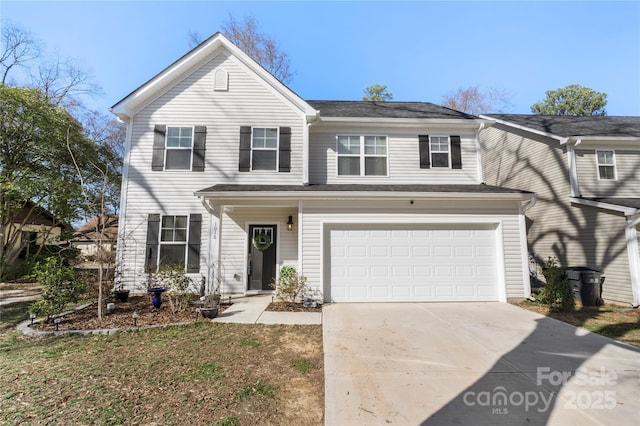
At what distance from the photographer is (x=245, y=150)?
9.22m

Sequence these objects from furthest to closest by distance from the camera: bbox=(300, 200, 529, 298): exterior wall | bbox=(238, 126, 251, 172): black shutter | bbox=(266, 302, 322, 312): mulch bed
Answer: bbox=(238, 126, 251, 172): black shutter < bbox=(300, 200, 529, 298): exterior wall < bbox=(266, 302, 322, 312): mulch bed

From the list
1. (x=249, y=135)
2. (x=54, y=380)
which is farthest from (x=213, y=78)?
(x=54, y=380)

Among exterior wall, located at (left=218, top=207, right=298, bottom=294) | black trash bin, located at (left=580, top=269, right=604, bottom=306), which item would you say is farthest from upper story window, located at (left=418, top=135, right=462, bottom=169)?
exterior wall, located at (left=218, top=207, right=298, bottom=294)

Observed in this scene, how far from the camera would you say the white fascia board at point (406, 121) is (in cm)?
950

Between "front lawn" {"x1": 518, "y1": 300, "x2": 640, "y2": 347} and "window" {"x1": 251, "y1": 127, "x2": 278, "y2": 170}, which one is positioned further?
"window" {"x1": 251, "y1": 127, "x2": 278, "y2": 170}

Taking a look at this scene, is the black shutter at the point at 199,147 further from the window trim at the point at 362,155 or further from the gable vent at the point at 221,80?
the window trim at the point at 362,155

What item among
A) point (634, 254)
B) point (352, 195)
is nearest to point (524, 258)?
point (634, 254)

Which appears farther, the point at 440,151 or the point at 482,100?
the point at 482,100

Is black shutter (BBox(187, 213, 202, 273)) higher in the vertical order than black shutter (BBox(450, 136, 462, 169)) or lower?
lower

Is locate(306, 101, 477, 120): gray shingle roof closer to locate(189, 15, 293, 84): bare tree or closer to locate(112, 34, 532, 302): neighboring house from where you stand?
locate(112, 34, 532, 302): neighboring house

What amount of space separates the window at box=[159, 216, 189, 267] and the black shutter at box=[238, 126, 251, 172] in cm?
248

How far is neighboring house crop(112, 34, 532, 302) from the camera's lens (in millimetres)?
7676

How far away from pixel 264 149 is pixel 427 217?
5624mm

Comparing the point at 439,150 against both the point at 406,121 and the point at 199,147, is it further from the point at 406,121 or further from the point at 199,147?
the point at 199,147
